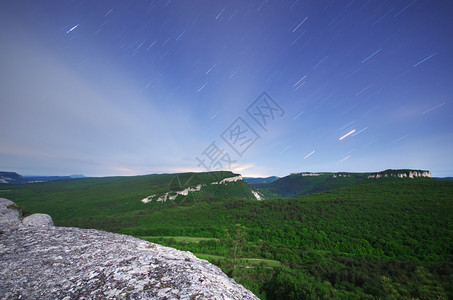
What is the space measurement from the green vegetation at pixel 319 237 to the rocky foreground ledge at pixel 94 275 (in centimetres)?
2152

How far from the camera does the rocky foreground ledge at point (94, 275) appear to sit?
4.06 m

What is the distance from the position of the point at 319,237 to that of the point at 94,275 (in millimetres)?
72279

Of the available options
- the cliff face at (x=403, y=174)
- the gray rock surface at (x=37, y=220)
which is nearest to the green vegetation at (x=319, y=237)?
the gray rock surface at (x=37, y=220)

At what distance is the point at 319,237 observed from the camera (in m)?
58.9

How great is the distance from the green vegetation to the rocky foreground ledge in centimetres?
2152

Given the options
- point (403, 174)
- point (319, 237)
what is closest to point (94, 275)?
point (319, 237)

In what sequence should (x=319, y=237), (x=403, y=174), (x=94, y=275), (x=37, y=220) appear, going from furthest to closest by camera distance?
(x=403, y=174) → (x=319, y=237) → (x=37, y=220) → (x=94, y=275)

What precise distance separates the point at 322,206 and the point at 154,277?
93829mm

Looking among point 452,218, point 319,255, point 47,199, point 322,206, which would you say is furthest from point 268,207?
point 47,199

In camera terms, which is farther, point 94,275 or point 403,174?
point 403,174

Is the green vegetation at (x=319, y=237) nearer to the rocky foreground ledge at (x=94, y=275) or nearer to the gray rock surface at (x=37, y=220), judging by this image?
the rocky foreground ledge at (x=94, y=275)

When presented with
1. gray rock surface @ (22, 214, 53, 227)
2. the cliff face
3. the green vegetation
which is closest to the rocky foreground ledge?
gray rock surface @ (22, 214, 53, 227)

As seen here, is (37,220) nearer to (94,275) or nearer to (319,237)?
(94,275)

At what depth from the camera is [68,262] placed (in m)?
5.98
